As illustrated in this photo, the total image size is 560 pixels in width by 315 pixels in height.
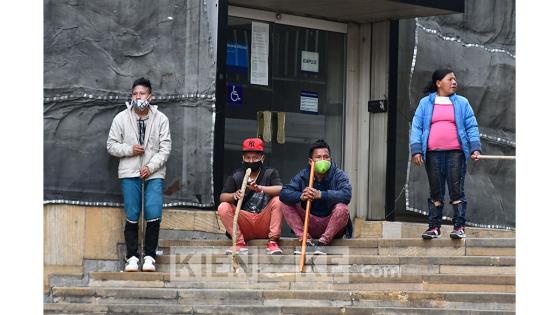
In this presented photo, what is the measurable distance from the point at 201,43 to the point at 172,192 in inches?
66.5

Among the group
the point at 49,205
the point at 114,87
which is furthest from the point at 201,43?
the point at 49,205

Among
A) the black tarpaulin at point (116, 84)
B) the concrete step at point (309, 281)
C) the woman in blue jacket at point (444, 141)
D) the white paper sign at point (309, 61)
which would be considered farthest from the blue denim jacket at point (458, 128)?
the white paper sign at point (309, 61)

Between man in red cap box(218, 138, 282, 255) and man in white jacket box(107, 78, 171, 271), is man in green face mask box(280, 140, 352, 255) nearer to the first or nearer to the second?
man in red cap box(218, 138, 282, 255)

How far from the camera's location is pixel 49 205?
13.4 m

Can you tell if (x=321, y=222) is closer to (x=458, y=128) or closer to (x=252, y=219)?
(x=252, y=219)

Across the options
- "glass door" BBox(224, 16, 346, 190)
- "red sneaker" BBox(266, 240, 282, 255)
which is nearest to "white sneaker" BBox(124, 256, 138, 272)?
"red sneaker" BBox(266, 240, 282, 255)

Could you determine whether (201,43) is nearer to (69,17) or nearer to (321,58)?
(69,17)

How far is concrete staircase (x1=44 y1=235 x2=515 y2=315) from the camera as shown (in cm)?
1118

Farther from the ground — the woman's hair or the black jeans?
the woman's hair

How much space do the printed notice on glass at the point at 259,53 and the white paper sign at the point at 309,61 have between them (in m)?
0.64

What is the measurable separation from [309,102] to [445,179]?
3.70 metres

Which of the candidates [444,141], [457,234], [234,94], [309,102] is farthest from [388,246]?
[309,102]

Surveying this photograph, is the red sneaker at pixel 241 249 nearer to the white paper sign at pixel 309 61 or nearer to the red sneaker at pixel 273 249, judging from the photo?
the red sneaker at pixel 273 249

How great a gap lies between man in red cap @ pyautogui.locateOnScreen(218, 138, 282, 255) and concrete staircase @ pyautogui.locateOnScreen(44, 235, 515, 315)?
6.2 inches
